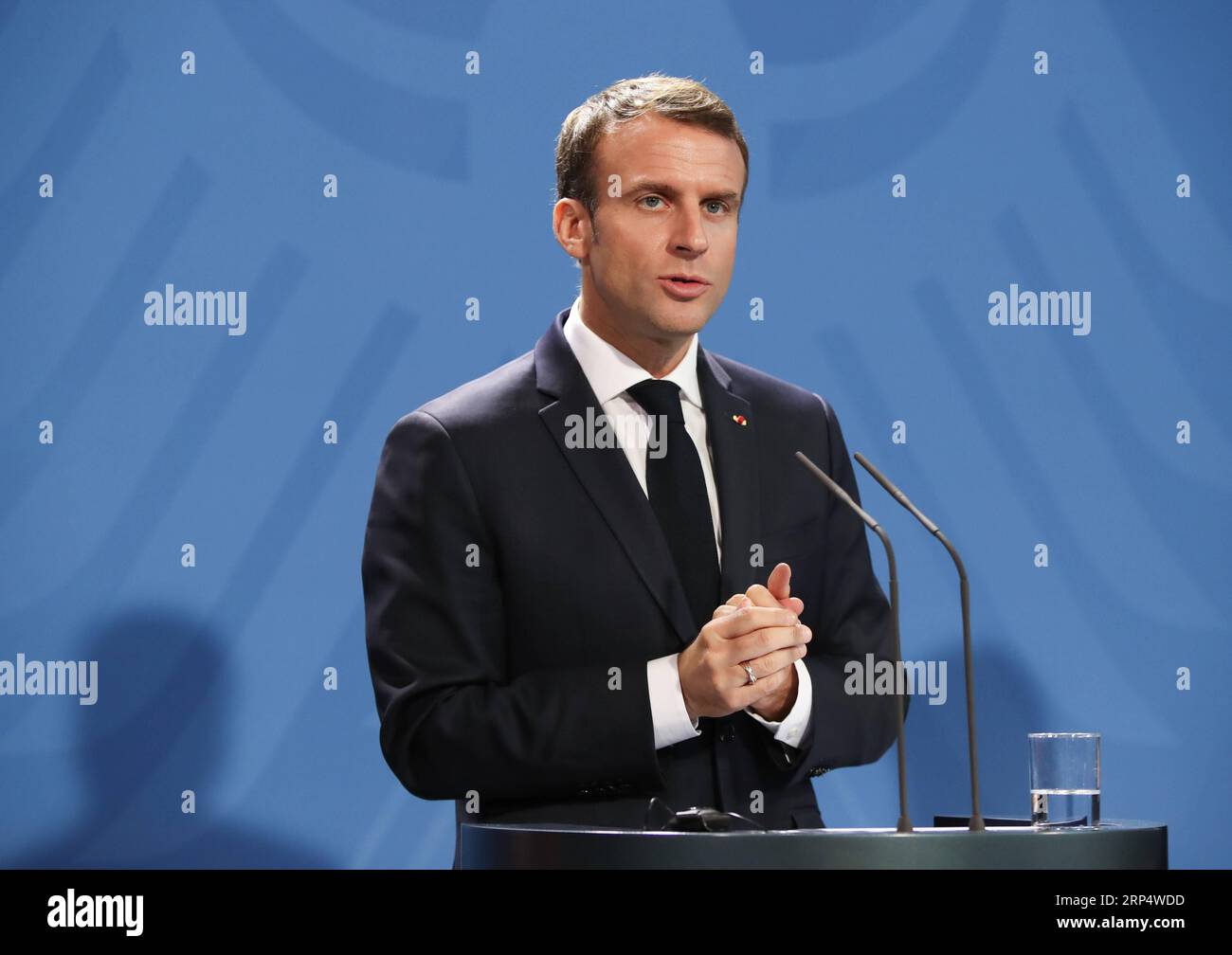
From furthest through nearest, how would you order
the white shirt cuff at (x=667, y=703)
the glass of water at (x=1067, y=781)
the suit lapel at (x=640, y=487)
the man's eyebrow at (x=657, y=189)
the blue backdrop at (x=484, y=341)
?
the blue backdrop at (x=484, y=341), the man's eyebrow at (x=657, y=189), the suit lapel at (x=640, y=487), the white shirt cuff at (x=667, y=703), the glass of water at (x=1067, y=781)

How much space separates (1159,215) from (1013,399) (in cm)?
65

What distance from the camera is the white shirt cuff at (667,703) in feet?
7.50

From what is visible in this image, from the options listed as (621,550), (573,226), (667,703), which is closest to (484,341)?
(573,226)

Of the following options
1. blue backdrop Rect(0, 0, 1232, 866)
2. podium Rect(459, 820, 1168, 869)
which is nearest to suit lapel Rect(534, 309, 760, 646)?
podium Rect(459, 820, 1168, 869)

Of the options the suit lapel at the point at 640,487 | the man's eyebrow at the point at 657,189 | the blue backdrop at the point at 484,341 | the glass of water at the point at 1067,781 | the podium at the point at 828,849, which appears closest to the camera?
the podium at the point at 828,849

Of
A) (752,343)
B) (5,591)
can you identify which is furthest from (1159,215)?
(5,591)

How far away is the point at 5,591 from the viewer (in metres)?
3.80

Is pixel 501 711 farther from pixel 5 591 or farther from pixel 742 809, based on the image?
pixel 5 591

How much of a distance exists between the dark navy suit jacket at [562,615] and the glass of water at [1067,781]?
14.7 inches

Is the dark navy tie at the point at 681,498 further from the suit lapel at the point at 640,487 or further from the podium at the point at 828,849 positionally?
the podium at the point at 828,849

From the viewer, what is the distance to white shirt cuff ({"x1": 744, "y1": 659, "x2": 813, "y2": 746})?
235 cm

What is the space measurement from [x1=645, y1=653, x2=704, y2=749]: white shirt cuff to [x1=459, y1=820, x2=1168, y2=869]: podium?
1.62 feet

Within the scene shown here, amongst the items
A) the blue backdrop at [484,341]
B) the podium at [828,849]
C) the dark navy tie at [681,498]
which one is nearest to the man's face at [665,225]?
the dark navy tie at [681,498]

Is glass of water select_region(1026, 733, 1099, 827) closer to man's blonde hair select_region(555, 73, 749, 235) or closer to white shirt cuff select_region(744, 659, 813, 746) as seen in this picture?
white shirt cuff select_region(744, 659, 813, 746)
